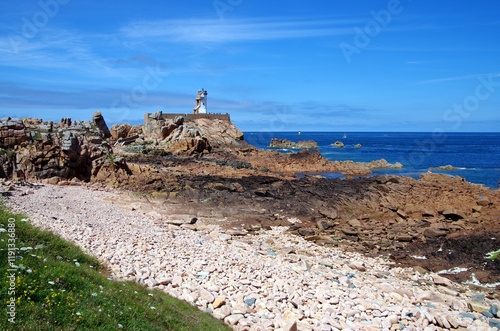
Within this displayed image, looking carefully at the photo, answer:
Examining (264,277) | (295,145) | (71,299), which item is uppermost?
(295,145)

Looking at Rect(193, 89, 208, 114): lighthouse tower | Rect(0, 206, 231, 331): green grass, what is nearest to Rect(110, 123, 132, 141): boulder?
Rect(193, 89, 208, 114): lighthouse tower

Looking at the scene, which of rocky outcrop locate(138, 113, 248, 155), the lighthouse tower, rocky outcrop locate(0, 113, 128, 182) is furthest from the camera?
the lighthouse tower

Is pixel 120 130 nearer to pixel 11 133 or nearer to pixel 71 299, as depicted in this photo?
pixel 11 133

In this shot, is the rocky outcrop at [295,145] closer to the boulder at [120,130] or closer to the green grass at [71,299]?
the boulder at [120,130]

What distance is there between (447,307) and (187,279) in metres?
6.88

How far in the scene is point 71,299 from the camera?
6867 millimetres

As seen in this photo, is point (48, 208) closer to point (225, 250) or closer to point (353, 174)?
point (225, 250)

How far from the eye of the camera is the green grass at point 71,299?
6301mm

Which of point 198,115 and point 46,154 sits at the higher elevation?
point 198,115

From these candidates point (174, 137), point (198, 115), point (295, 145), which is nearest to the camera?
point (174, 137)

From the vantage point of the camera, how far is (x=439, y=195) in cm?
2473

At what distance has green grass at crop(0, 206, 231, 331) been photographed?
20.7 ft

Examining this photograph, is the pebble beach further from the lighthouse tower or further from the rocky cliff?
the lighthouse tower

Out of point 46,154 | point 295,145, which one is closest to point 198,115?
point 295,145
